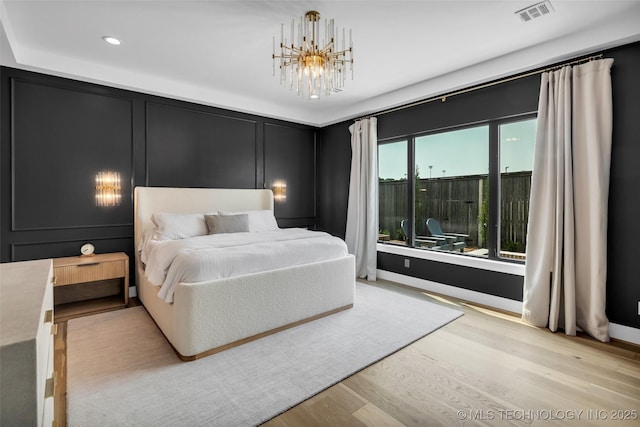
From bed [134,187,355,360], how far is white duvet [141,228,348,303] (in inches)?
2.2

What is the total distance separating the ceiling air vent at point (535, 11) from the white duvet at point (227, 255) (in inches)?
102

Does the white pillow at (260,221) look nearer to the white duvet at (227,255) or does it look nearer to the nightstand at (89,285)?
the white duvet at (227,255)

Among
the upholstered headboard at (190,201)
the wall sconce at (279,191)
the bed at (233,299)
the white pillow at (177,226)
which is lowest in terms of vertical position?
the bed at (233,299)

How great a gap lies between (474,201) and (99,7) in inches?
167

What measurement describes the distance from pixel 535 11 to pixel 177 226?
396 centimetres

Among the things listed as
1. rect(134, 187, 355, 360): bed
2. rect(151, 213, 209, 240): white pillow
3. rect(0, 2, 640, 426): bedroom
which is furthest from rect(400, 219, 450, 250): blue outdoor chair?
rect(151, 213, 209, 240): white pillow

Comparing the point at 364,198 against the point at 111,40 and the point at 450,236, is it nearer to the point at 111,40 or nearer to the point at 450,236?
the point at 450,236

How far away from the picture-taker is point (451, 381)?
2135 millimetres

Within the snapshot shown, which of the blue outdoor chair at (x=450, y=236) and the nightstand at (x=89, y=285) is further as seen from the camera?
the blue outdoor chair at (x=450, y=236)

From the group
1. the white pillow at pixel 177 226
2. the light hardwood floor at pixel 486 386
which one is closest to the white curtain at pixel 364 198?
the light hardwood floor at pixel 486 386

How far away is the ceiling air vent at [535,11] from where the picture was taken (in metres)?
2.40

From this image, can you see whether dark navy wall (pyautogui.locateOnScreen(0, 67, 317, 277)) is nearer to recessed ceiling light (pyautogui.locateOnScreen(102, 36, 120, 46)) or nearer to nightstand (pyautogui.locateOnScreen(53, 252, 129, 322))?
nightstand (pyautogui.locateOnScreen(53, 252, 129, 322))

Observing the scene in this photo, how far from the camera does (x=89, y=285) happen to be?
366 cm

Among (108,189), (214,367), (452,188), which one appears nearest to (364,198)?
(452,188)
